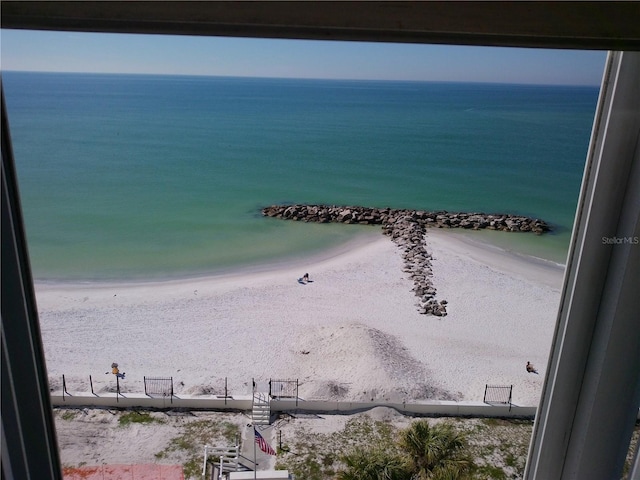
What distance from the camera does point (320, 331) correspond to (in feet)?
28.2

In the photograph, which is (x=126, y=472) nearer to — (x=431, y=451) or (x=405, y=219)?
(x=431, y=451)

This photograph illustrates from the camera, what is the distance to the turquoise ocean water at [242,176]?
1400 cm

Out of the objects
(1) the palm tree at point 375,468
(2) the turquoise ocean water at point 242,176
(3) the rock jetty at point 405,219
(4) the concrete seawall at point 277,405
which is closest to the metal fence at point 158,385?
(4) the concrete seawall at point 277,405

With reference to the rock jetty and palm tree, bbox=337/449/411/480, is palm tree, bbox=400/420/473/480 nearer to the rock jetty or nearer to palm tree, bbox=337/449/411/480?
palm tree, bbox=337/449/411/480

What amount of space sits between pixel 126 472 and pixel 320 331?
3999mm

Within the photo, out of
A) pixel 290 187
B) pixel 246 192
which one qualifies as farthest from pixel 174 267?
pixel 290 187

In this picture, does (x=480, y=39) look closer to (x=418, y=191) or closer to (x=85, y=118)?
(x=418, y=191)

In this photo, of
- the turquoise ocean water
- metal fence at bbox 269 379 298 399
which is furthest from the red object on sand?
the turquoise ocean water

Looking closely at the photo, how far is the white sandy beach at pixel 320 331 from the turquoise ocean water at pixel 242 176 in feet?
6.03

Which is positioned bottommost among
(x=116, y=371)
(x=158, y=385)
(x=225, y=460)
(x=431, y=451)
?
(x=158, y=385)

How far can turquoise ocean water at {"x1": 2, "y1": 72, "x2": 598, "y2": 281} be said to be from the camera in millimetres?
14000

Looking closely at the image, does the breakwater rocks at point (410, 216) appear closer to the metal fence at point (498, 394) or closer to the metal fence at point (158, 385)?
the metal fence at point (498, 394)

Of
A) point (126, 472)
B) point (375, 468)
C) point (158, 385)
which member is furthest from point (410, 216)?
point (375, 468)

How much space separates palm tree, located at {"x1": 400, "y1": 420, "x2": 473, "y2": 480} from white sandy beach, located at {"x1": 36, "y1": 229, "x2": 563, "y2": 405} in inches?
91.7
